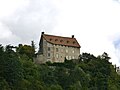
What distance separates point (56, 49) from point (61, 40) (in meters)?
2.84

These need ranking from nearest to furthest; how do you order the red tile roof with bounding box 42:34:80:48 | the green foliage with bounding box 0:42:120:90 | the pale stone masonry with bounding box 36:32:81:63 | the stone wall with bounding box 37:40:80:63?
the green foliage with bounding box 0:42:120:90 < the stone wall with bounding box 37:40:80:63 < the pale stone masonry with bounding box 36:32:81:63 < the red tile roof with bounding box 42:34:80:48

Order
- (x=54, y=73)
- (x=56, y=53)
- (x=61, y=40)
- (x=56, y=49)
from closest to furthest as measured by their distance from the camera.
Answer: (x=54, y=73)
(x=56, y=53)
(x=56, y=49)
(x=61, y=40)

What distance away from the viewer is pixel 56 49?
120 m

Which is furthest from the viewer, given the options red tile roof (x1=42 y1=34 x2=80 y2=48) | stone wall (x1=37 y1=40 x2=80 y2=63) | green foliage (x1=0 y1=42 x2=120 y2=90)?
red tile roof (x1=42 y1=34 x2=80 y2=48)

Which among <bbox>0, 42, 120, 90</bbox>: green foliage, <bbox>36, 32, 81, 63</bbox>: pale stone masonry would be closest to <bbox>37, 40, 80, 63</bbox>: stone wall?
<bbox>36, 32, 81, 63</bbox>: pale stone masonry

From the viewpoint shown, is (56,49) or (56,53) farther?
→ (56,49)

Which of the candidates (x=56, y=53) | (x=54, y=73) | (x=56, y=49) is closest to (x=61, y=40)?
(x=56, y=49)

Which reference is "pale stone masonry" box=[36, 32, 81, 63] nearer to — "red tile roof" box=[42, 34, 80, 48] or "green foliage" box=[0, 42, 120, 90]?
"red tile roof" box=[42, 34, 80, 48]

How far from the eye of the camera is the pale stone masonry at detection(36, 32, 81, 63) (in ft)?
384

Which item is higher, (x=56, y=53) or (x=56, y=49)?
(x=56, y=49)

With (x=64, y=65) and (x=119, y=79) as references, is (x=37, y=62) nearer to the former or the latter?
(x=64, y=65)

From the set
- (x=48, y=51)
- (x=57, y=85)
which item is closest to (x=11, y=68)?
(x=57, y=85)

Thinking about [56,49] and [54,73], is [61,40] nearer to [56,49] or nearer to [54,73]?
[56,49]

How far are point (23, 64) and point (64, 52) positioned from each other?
76.1 ft
